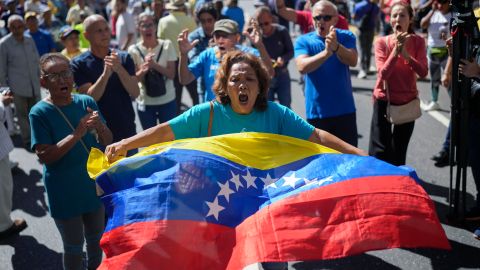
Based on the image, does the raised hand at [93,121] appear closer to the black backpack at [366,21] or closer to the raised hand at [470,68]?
the raised hand at [470,68]

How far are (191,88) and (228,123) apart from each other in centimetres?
500

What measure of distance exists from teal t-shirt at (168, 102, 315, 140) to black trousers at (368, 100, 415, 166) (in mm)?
2255

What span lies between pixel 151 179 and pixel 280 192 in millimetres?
772

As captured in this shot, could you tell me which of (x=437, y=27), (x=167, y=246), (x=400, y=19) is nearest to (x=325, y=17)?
(x=400, y=19)

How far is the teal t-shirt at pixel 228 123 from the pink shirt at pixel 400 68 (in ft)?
6.37

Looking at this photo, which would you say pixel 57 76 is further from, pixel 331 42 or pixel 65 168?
pixel 331 42

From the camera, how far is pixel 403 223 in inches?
134

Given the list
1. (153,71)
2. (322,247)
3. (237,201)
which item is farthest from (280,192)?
(153,71)

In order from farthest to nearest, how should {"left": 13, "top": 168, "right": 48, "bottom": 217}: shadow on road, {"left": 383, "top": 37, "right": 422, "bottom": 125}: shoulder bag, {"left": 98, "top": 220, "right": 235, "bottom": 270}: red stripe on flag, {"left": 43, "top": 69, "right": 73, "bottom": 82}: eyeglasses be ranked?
{"left": 13, "top": 168, "right": 48, "bottom": 217}: shadow on road < {"left": 383, "top": 37, "right": 422, "bottom": 125}: shoulder bag < {"left": 43, "top": 69, "right": 73, "bottom": 82}: eyeglasses < {"left": 98, "top": 220, "right": 235, "bottom": 270}: red stripe on flag

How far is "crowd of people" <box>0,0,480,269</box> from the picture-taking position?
13.4 feet

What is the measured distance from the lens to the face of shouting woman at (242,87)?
398 centimetres

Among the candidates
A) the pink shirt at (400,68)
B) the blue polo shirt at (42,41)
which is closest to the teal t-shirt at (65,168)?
the pink shirt at (400,68)

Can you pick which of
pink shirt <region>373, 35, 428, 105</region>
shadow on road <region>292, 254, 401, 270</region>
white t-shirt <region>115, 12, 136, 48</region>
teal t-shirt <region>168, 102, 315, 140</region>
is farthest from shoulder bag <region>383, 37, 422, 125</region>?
white t-shirt <region>115, 12, 136, 48</region>

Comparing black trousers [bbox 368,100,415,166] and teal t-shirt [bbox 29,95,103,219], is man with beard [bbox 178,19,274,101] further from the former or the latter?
teal t-shirt [bbox 29,95,103,219]
